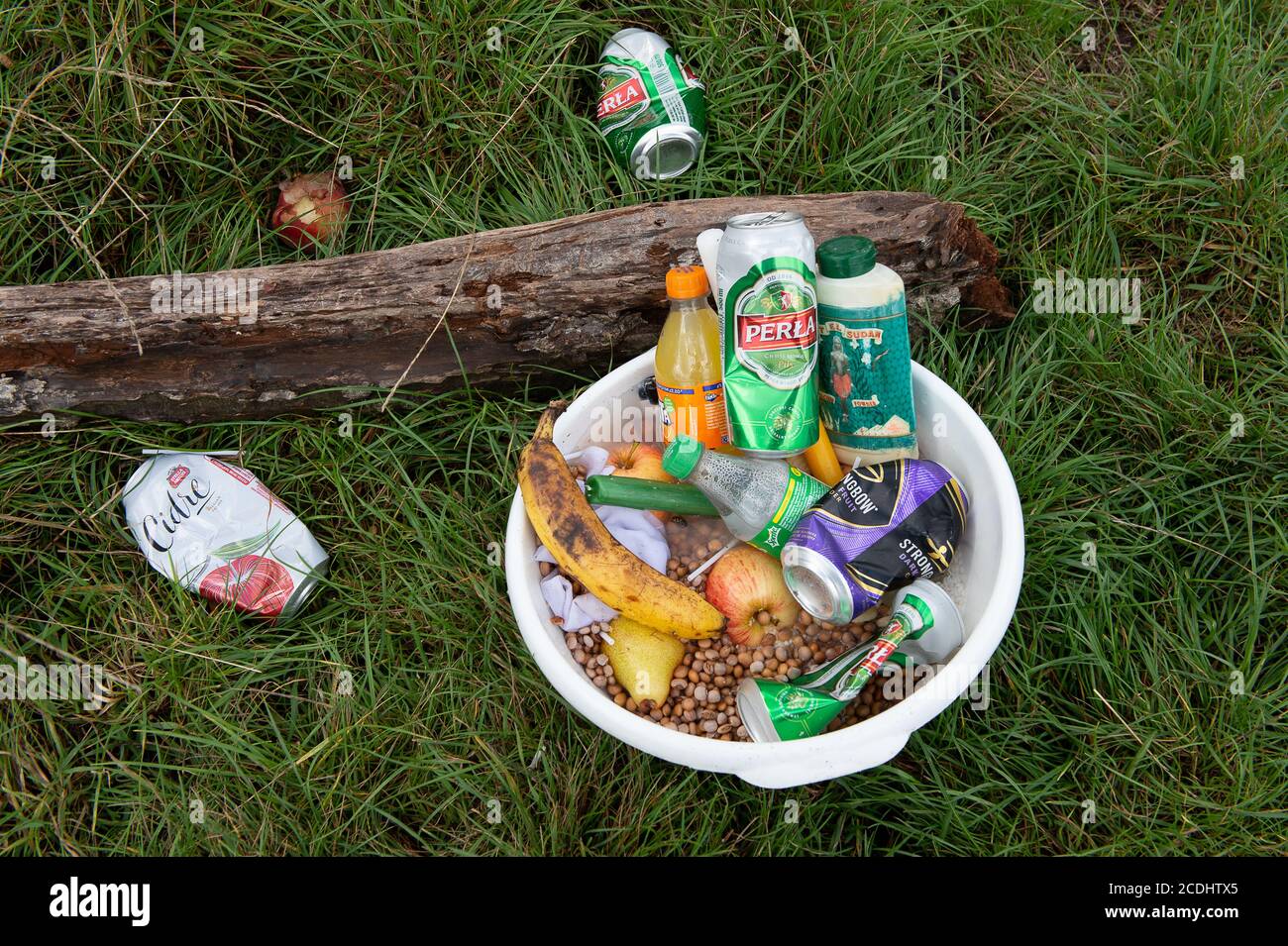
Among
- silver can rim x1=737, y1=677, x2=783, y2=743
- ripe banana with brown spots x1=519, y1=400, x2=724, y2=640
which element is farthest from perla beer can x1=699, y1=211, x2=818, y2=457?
silver can rim x1=737, y1=677, x2=783, y2=743

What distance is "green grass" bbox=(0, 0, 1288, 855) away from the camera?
1.56 m

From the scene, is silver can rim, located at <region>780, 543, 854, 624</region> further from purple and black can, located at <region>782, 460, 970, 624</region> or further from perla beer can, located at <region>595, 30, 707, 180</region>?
perla beer can, located at <region>595, 30, 707, 180</region>

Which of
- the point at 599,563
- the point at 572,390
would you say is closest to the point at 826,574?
the point at 599,563

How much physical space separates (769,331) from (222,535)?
3.63 feet

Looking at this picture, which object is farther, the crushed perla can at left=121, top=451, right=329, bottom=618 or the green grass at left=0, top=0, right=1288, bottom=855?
the crushed perla can at left=121, top=451, right=329, bottom=618

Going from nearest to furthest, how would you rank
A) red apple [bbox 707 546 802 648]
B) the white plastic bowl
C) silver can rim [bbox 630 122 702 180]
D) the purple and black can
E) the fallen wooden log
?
the white plastic bowl < the purple and black can < red apple [bbox 707 546 802 648] < the fallen wooden log < silver can rim [bbox 630 122 702 180]

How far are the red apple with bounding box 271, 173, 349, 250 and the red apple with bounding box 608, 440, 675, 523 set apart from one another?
81cm

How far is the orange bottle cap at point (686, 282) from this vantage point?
1.49 metres

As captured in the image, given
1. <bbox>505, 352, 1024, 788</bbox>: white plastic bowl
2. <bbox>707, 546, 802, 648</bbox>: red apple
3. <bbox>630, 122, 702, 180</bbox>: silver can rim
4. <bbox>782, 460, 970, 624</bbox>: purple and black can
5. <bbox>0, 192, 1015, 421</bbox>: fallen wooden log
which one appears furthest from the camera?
<bbox>630, 122, 702, 180</bbox>: silver can rim

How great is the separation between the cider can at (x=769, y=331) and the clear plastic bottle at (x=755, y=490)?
0.13ft

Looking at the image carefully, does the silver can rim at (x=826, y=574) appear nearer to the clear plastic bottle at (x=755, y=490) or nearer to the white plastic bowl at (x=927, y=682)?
the clear plastic bottle at (x=755, y=490)

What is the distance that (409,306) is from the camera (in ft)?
5.46

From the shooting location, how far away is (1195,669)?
158 cm

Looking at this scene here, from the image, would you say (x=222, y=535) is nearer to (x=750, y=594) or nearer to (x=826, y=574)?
(x=750, y=594)
